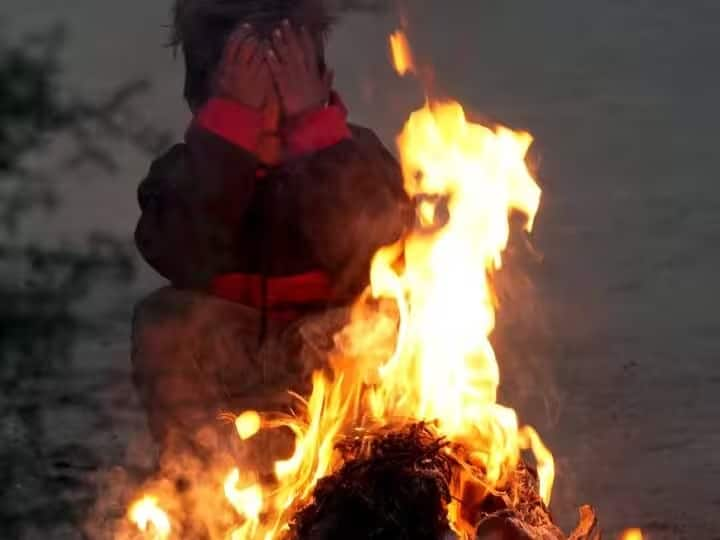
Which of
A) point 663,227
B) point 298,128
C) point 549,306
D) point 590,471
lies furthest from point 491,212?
point 663,227

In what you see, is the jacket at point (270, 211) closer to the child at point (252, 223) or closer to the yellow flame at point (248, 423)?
the child at point (252, 223)

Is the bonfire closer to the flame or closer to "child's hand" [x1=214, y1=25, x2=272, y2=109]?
the flame

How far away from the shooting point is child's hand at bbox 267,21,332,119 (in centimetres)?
452

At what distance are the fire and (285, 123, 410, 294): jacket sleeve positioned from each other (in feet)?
1.39

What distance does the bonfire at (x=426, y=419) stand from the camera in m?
3.09

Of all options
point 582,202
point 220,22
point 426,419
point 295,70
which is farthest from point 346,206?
point 582,202

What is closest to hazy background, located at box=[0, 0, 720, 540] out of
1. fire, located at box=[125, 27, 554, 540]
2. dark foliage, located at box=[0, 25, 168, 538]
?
dark foliage, located at box=[0, 25, 168, 538]

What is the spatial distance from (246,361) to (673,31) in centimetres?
531

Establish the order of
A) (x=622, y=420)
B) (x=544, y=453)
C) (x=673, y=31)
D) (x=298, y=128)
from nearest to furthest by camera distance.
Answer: (x=544, y=453) → (x=298, y=128) → (x=622, y=420) → (x=673, y=31)

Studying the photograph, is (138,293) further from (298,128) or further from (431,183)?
(431,183)

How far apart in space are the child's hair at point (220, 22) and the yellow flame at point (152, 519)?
138 cm

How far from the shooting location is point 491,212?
3832 mm

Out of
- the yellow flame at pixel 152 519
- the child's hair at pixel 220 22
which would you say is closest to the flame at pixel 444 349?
the yellow flame at pixel 152 519

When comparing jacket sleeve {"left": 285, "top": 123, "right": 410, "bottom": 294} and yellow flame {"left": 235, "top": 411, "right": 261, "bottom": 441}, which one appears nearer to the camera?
yellow flame {"left": 235, "top": 411, "right": 261, "bottom": 441}
